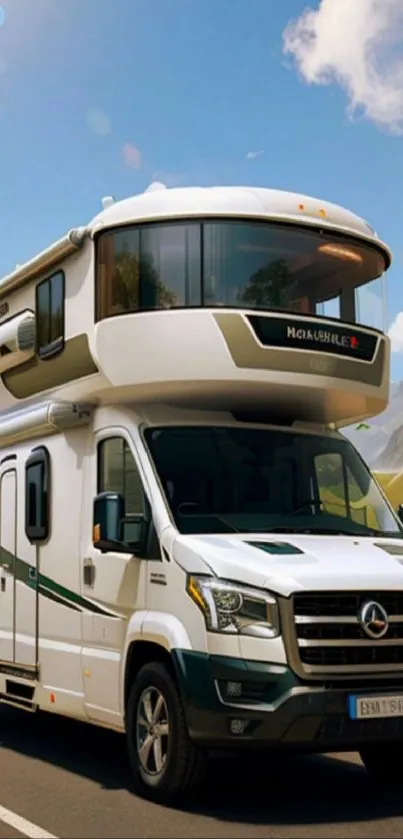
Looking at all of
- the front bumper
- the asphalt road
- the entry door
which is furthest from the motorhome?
the asphalt road

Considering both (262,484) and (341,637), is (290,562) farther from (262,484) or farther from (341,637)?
(262,484)

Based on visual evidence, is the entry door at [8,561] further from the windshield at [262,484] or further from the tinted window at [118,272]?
the windshield at [262,484]

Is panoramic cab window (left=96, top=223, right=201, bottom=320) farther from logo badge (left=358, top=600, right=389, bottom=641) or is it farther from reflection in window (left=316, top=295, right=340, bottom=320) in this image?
logo badge (left=358, top=600, right=389, bottom=641)

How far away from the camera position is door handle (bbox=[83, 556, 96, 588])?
8758 mm

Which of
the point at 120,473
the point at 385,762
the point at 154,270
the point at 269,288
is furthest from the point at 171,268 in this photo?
the point at 385,762

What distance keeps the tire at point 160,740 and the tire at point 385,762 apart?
1.64m

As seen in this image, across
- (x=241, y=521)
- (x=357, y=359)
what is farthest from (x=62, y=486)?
(x=357, y=359)

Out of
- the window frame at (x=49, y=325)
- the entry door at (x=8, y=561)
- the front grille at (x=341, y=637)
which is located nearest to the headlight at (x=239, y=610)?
the front grille at (x=341, y=637)

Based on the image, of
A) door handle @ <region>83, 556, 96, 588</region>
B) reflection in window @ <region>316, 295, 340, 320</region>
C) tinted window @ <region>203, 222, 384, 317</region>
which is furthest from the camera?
reflection in window @ <region>316, 295, 340, 320</region>

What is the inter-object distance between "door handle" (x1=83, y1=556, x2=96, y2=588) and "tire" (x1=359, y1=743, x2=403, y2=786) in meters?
2.33

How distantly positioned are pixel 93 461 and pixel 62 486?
64 cm

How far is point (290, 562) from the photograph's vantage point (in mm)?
7266

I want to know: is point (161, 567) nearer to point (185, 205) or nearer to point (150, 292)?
point (150, 292)

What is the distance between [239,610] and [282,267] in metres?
2.92
